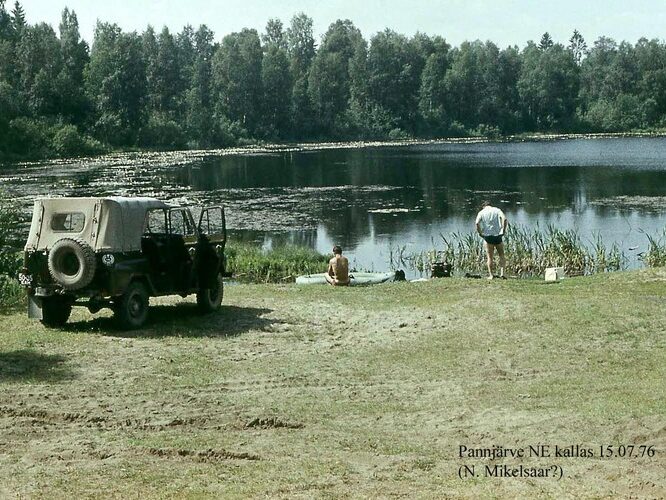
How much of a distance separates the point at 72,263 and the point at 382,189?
45.4 meters

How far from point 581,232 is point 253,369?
27.3 meters

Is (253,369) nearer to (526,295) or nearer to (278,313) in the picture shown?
(278,313)

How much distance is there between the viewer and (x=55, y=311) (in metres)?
17.1

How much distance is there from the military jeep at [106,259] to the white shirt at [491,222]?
28.3 feet

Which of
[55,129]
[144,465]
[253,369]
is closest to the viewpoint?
[144,465]

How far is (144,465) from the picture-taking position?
9273mm

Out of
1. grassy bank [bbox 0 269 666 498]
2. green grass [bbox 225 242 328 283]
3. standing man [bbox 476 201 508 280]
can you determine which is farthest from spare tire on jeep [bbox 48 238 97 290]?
green grass [bbox 225 242 328 283]

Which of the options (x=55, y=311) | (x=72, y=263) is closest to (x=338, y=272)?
(x=55, y=311)

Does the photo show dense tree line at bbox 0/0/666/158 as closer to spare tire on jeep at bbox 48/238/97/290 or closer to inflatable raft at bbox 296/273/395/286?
inflatable raft at bbox 296/273/395/286

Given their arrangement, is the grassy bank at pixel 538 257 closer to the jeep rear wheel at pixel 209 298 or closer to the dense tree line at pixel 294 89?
the jeep rear wheel at pixel 209 298

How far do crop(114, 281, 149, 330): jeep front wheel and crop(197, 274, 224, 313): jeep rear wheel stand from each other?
1387mm

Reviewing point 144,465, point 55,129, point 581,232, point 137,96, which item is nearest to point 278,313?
point 144,465

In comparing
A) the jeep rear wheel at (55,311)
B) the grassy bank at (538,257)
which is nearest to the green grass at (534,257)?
the grassy bank at (538,257)

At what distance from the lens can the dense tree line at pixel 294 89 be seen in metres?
112
